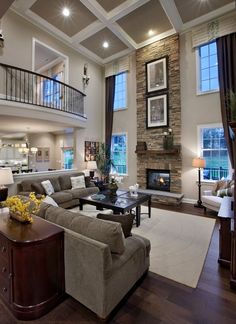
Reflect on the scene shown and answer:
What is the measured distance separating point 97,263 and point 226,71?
20.2ft

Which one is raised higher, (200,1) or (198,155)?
(200,1)

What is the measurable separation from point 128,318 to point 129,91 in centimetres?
756

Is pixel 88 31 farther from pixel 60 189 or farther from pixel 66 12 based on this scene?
pixel 60 189

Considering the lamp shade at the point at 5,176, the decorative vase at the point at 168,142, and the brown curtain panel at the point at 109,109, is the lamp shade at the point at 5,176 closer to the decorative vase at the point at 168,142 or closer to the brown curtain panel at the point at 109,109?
the decorative vase at the point at 168,142

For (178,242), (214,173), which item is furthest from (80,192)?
(214,173)

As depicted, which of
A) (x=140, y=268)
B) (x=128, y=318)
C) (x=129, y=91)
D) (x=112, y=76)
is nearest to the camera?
(x=128, y=318)

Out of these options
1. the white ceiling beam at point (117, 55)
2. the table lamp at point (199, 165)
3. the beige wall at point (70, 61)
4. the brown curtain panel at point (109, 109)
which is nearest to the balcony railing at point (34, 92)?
the beige wall at point (70, 61)

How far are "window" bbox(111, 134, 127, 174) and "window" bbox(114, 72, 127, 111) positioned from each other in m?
1.37

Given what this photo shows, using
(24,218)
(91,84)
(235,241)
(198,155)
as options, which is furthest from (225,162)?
(91,84)

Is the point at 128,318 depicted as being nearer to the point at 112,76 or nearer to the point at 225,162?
the point at 225,162

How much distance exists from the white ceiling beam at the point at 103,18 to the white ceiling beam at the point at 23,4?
159 centimetres

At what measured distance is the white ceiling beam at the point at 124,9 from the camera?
5.15m

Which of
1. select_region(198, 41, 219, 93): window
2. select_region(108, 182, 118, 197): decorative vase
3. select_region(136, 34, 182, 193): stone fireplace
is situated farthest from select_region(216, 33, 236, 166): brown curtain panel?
select_region(108, 182, 118, 197): decorative vase

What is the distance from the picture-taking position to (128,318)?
5.93 ft
